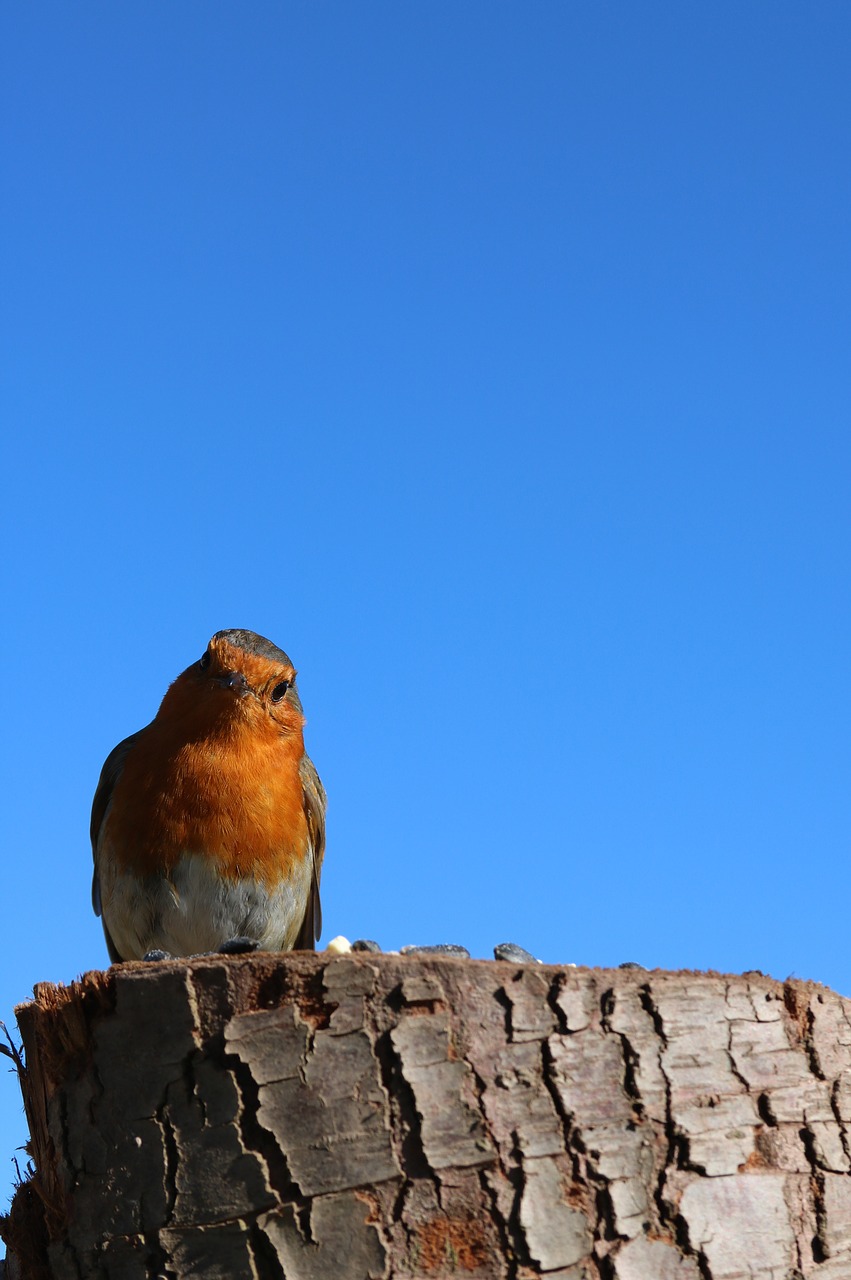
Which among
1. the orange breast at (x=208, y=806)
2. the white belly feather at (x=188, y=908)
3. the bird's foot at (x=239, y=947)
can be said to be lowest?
the bird's foot at (x=239, y=947)

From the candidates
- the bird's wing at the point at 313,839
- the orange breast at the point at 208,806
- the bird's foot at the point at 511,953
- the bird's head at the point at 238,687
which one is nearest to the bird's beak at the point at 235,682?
the bird's head at the point at 238,687

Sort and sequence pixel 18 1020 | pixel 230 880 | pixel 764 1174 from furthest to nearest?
pixel 230 880 → pixel 18 1020 → pixel 764 1174

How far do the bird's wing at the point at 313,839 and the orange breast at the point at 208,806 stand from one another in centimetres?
34

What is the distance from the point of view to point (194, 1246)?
349 centimetres

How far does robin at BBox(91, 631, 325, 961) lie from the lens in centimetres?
629

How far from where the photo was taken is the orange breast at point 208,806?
6.29 metres

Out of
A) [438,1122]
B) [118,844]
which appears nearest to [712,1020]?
[438,1122]

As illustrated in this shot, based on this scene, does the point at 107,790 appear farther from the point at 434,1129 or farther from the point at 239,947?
the point at 434,1129

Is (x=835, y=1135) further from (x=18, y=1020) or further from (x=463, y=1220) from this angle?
(x=18, y=1020)

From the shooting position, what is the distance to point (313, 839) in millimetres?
7156

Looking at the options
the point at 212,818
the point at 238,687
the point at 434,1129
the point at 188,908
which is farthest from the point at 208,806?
the point at 434,1129

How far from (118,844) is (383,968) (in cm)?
323

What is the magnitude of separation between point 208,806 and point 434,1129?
10.3ft

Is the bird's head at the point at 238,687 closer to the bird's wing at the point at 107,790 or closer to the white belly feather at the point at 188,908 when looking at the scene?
the bird's wing at the point at 107,790
